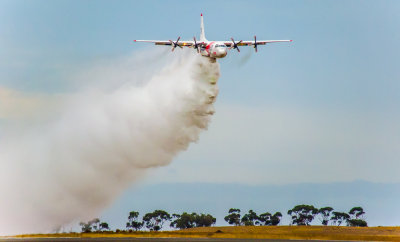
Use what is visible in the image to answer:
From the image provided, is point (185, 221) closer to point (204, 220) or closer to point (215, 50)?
point (204, 220)

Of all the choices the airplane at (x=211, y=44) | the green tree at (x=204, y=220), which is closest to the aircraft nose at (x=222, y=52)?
the airplane at (x=211, y=44)

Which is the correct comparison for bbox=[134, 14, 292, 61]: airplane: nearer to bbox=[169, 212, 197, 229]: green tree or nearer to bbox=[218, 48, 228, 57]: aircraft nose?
bbox=[218, 48, 228, 57]: aircraft nose

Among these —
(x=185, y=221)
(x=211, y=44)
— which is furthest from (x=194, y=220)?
(x=211, y=44)

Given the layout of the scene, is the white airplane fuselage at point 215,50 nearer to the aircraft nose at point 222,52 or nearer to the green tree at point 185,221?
the aircraft nose at point 222,52

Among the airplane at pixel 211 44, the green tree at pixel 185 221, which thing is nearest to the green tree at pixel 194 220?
the green tree at pixel 185 221

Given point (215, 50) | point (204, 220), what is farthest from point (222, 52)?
point (204, 220)

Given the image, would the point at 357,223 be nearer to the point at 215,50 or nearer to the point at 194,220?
the point at 194,220

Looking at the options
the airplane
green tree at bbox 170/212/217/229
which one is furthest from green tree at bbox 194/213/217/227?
the airplane

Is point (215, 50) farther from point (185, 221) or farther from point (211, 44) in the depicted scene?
point (185, 221)

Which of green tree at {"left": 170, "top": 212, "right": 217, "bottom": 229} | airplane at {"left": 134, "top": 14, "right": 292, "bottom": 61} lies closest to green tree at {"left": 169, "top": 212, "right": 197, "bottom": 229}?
green tree at {"left": 170, "top": 212, "right": 217, "bottom": 229}

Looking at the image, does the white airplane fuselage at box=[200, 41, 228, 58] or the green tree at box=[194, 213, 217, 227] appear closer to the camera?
the white airplane fuselage at box=[200, 41, 228, 58]

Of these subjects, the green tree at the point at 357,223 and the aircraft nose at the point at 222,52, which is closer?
the aircraft nose at the point at 222,52

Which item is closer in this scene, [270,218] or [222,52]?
[222,52]

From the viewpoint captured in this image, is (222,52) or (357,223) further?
(357,223)
